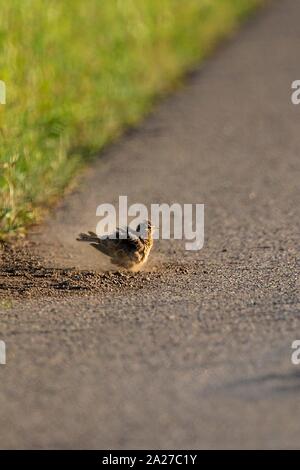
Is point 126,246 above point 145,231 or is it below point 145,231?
below

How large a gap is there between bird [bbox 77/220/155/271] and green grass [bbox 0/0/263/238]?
3.07 feet

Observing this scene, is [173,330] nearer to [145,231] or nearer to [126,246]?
[126,246]

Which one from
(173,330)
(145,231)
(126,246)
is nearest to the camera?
(173,330)

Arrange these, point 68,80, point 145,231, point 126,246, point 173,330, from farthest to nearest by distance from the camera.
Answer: point 68,80
point 145,231
point 126,246
point 173,330

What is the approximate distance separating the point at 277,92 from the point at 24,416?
9.98m

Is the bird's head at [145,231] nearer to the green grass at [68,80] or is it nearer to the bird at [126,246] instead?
the bird at [126,246]

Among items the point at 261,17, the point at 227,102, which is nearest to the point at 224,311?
the point at 227,102

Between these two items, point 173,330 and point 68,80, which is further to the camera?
point 68,80

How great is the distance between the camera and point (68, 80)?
1090 cm

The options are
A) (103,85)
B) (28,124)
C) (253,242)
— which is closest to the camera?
(253,242)

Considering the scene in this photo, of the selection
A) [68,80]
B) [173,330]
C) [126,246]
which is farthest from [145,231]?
[68,80]

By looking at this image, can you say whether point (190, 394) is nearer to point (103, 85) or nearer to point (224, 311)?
point (224, 311)

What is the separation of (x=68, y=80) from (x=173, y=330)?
5.62m

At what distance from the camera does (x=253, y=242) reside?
773 centimetres
